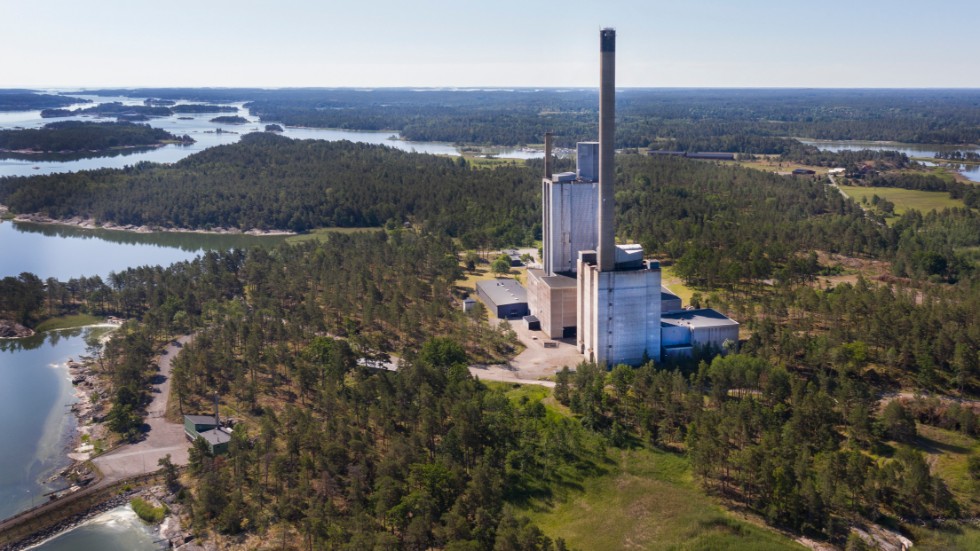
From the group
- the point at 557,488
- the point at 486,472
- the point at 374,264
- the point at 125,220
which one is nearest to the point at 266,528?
the point at 486,472

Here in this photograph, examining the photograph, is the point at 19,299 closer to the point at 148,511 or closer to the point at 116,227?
the point at 148,511

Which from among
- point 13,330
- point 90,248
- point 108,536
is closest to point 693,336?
point 108,536

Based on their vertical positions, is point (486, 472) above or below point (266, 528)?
above

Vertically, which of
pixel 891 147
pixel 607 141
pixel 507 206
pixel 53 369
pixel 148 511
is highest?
pixel 607 141

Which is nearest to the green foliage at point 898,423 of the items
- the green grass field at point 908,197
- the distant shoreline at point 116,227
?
the green grass field at point 908,197

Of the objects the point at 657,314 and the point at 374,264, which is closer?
the point at 657,314

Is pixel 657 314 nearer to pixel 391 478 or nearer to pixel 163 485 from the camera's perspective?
pixel 391 478

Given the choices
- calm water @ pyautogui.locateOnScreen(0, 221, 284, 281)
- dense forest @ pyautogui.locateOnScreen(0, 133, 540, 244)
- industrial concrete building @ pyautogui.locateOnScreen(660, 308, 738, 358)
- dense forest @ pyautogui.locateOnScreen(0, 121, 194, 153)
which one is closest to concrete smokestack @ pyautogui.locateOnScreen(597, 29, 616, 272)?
industrial concrete building @ pyautogui.locateOnScreen(660, 308, 738, 358)
